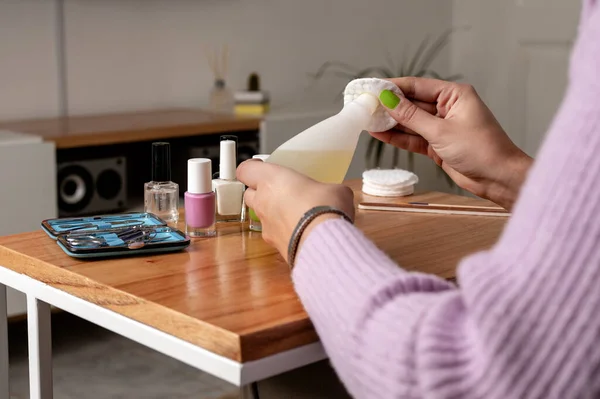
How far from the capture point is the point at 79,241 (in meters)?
1.23

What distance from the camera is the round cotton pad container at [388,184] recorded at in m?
1.68

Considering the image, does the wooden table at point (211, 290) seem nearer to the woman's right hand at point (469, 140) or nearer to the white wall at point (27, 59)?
the woman's right hand at point (469, 140)

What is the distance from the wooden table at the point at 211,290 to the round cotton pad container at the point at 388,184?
0.20 metres

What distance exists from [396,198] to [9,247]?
0.73 m

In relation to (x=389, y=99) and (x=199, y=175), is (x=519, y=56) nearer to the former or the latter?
(x=389, y=99)

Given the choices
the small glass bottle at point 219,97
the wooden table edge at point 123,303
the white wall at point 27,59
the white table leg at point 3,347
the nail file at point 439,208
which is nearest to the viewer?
the wooden table edge at point 123,303

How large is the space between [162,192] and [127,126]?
1.74 m

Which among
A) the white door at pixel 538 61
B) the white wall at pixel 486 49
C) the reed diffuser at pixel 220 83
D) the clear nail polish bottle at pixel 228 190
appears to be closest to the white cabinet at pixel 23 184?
the reed diffuser at pixel 220 83

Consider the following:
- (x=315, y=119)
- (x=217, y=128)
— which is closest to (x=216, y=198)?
(x=217, y=128)

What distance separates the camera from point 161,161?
145 centimetres

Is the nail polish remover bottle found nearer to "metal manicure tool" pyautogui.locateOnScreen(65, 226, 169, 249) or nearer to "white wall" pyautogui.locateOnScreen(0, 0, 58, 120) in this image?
"metal manicure tool" pyautogui.locateOnScreen(65, 226, 169, 249)

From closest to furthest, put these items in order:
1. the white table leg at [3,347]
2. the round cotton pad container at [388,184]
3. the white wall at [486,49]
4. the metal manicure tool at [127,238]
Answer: the metal manicure tool at [127,238]
the white table leg at [3,347]
the round cotton pad container at [388,184]
the white wall at [486,49]

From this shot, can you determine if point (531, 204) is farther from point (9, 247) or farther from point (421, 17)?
point (421, 17)

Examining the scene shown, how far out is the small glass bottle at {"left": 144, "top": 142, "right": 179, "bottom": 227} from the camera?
4.76 ft
